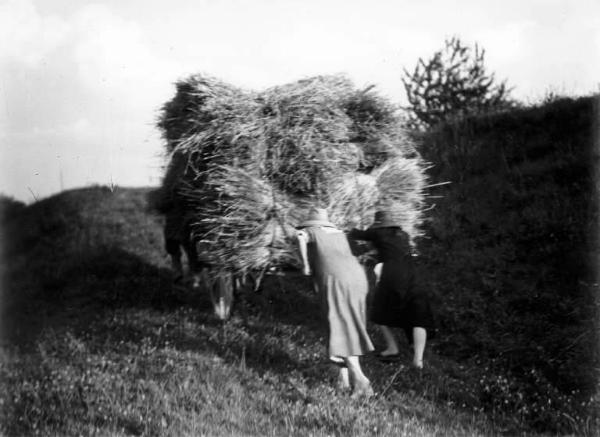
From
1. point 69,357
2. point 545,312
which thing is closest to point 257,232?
point 69,357

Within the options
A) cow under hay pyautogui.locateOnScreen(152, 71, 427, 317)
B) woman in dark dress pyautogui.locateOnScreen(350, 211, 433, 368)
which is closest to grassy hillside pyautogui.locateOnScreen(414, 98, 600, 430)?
woman in dark dress pyautogui.locateOnScreen(350, 211, 433, 368)

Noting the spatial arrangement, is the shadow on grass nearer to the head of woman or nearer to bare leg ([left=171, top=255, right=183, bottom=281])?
bare leg ([left=171, top=255, right=183, bottom=281])

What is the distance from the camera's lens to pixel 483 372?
655cm

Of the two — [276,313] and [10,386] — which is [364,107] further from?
[10,386]

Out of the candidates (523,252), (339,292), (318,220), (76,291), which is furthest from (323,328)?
(76,291)

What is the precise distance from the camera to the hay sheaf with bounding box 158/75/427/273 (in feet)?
17.0

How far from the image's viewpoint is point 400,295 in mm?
5828

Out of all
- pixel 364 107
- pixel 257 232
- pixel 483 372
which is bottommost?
pixel 483 372

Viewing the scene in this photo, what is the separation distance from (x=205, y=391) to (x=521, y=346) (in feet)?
13.2

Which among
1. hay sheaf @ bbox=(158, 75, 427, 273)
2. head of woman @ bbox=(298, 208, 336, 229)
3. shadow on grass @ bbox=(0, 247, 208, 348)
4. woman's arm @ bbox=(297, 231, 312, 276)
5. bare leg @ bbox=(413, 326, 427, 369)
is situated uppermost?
hay sheaf @ bbox=(158, 75, 427, 273)

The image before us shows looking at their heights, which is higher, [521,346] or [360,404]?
[360,404]

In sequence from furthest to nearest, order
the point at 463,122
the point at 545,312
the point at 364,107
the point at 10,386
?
the point at 463,122, the point at 545,312, the point at 364,107, the point at 10,386

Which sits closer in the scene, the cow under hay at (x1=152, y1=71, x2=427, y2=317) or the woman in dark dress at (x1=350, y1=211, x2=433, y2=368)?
the cow under hay at (x1=152, y1=71, x2=427, y2=317)

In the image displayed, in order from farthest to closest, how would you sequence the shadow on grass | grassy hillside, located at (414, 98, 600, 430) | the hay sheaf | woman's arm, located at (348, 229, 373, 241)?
the shadow on grass, grassy hillside, located at (414, 98, 600, 430), woman's arm, located at (348, 229, 373, 241), the hay sheaf
